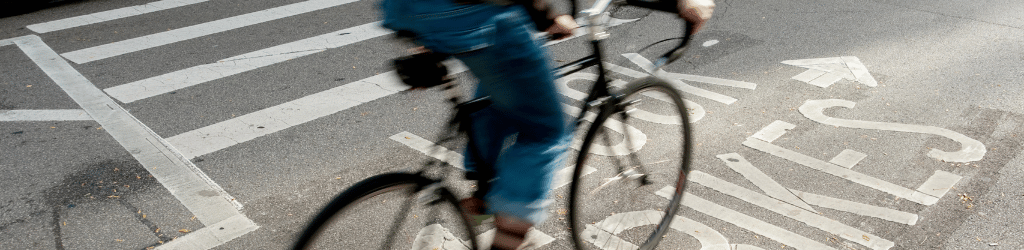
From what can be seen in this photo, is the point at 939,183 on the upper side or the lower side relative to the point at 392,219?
lower

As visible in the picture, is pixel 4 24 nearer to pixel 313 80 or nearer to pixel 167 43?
pixel 167 43

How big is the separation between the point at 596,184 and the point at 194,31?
5.17m

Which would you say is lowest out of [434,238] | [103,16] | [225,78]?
[103,16]

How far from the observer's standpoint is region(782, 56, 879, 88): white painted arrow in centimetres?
548

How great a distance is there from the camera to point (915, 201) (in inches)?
148

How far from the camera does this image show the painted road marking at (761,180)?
3.80m

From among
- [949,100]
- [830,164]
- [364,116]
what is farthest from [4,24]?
[949,100]

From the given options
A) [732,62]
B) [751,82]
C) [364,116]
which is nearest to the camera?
[364,116]

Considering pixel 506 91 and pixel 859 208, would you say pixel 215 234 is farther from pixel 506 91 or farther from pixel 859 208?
pixel 859 208

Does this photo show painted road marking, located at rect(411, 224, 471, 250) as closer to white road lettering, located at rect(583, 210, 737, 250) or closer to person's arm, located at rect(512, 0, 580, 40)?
person's arm, located at rect(512, 0, 580, 40)

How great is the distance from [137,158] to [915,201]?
4127mm

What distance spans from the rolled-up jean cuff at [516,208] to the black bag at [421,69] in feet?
1.43

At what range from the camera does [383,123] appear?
4762mm

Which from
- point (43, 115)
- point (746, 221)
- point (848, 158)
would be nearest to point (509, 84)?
point (746, 221)
